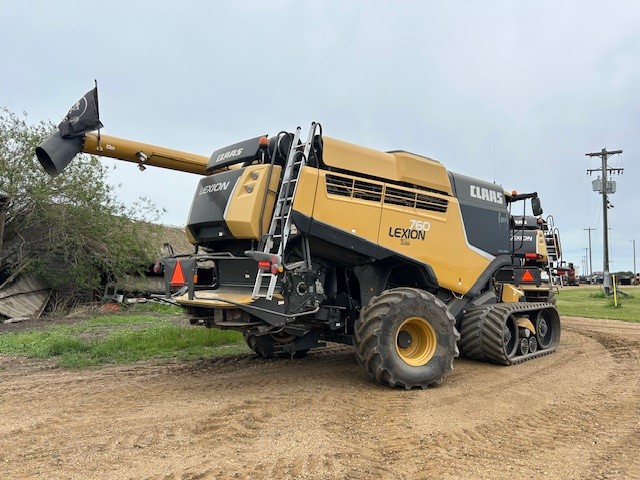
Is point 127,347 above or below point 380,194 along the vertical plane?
below

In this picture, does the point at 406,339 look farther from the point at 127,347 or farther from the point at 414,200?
the point at 127,347

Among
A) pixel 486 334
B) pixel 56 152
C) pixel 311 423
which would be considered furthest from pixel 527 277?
pixel 56 152

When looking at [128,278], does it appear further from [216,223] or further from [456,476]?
[456,476]

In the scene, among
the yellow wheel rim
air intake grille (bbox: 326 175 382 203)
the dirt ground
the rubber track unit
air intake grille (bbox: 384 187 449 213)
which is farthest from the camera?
the rubber track unit

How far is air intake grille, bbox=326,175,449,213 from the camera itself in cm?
640

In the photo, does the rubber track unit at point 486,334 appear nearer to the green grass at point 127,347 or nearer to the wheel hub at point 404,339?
the wheel hub at point 404,339

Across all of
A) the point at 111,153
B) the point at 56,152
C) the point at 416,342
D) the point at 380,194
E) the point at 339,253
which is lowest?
the point at 416,342

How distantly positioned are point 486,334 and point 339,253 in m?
2.89

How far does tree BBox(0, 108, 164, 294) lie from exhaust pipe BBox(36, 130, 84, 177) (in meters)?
10.7

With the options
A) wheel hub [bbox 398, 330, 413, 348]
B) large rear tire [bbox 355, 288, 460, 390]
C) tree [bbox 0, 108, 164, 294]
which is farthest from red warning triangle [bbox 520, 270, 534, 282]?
tree [bbox 0, 108, 164, 294]

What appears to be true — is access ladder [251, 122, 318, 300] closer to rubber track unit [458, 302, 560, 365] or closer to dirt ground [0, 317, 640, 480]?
dirt ground [0, 317, 640, 480]

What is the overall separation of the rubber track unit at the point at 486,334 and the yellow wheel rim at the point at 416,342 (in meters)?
1.61

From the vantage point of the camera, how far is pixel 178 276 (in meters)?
6.21

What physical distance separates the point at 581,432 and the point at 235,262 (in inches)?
168
